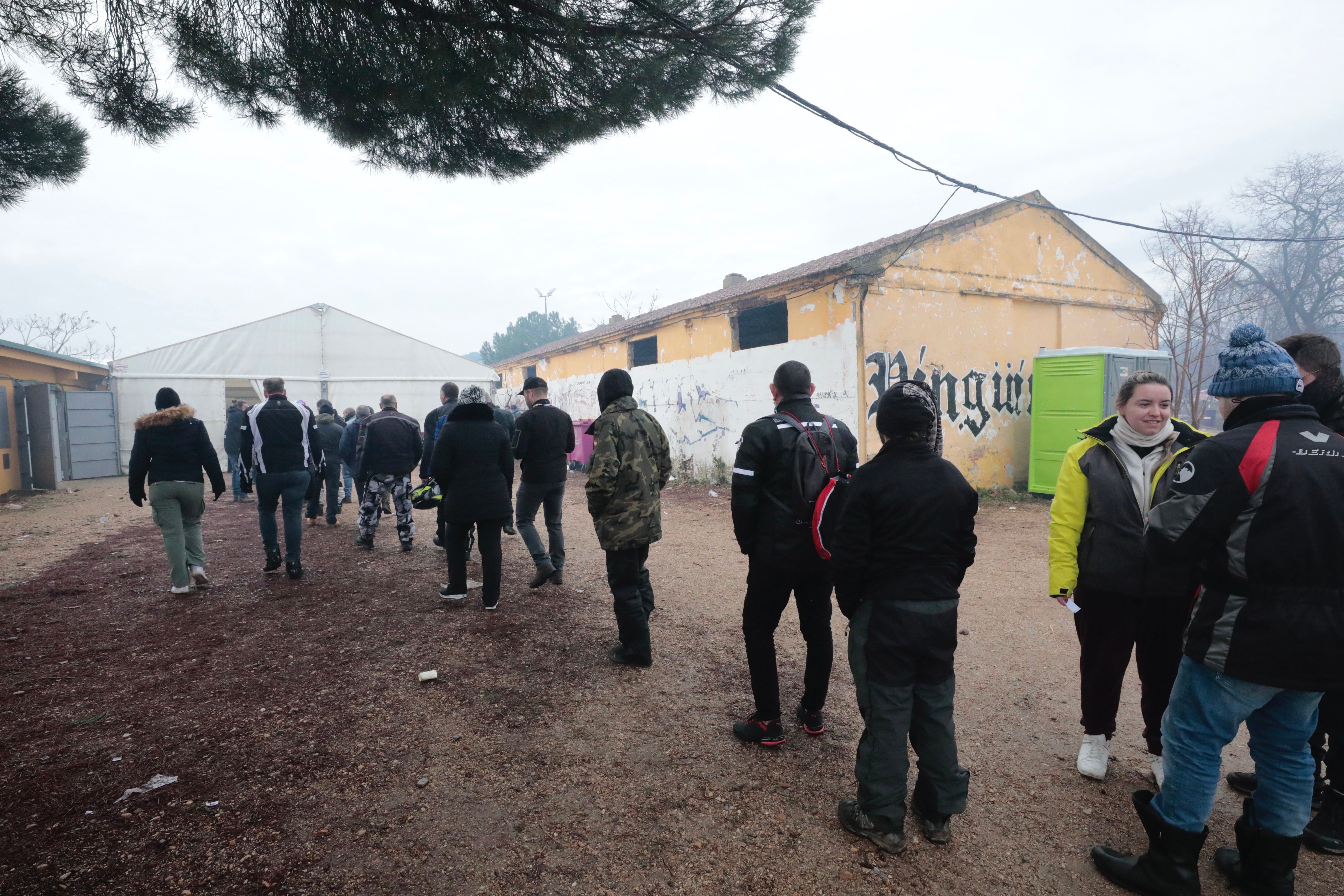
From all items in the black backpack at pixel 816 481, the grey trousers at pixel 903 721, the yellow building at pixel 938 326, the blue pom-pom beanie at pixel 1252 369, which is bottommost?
the grey trousers at pixel 903 721

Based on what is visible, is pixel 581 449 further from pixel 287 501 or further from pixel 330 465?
pixel 287 501

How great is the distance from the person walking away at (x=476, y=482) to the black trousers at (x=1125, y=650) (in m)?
3.80

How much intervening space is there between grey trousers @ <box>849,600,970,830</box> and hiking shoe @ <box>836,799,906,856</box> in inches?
1.2

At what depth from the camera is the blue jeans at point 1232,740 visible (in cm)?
198

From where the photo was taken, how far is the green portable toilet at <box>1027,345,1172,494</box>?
30.3 feet

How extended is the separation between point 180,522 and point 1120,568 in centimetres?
678

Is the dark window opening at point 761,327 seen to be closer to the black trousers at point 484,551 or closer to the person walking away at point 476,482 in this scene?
the person walking away at point 476,482

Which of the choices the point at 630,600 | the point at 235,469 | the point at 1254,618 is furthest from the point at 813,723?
the point at 235,469

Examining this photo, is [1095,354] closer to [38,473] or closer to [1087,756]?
[1087,756]

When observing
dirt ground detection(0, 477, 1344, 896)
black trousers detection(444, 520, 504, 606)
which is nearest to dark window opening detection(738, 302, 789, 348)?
dirt ground detection(0, 477, 1344, 896)

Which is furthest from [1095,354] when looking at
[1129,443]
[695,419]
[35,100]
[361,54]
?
[35,100]

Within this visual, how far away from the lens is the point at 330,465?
9.08 m

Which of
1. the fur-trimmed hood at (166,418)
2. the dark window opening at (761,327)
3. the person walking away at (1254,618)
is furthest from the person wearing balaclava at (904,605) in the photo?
the dark window opening at (761,327)

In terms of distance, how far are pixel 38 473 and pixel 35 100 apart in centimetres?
1261
